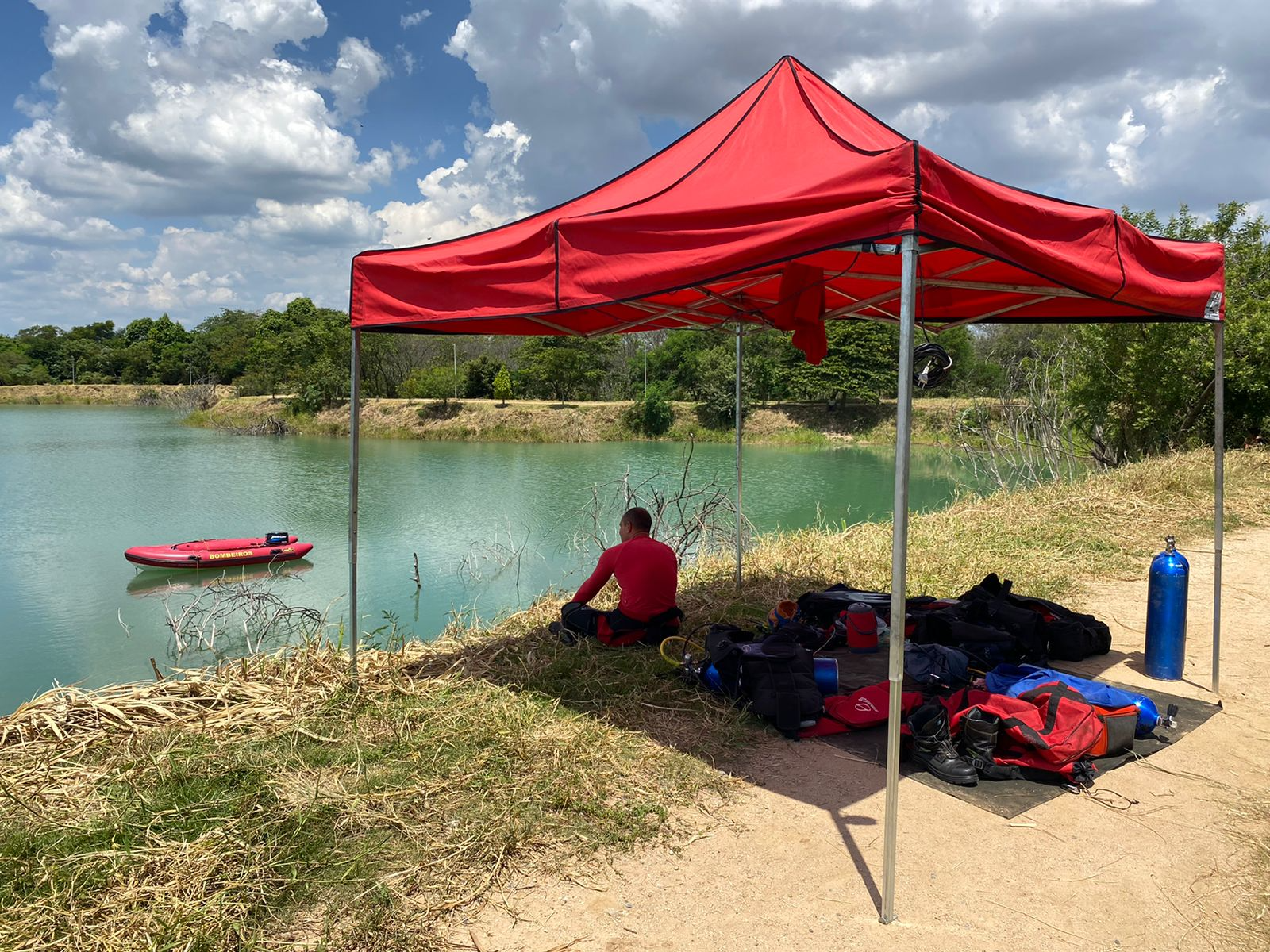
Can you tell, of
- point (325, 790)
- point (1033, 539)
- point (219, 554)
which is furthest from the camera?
point (219, 554)

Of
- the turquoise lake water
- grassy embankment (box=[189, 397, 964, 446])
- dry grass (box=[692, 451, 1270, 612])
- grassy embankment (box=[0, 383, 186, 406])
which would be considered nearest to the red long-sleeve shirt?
dry grass (box=[692, 451, 1270, 612])

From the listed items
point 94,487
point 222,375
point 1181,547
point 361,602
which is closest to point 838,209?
point 1181,547

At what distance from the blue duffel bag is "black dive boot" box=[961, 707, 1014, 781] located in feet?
1.29

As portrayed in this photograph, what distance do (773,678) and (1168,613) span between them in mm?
2255

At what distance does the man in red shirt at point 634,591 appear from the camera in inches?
178

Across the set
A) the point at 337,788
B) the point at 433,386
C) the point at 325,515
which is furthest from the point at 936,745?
the point at 433,386

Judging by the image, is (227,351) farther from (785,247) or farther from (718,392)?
(785,247)

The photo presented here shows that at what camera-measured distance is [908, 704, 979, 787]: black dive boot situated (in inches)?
123

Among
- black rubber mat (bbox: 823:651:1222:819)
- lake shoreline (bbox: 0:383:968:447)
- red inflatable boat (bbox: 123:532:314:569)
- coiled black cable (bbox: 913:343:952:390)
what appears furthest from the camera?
lake shoreline (bbox: 0:383:968:447)

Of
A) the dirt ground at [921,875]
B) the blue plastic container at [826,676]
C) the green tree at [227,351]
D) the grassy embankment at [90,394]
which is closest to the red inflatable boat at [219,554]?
the blue plastic container at [826,676]

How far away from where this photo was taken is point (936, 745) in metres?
3.22

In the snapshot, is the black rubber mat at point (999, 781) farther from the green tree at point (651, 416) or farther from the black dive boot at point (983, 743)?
the green tree at point (651, 416)

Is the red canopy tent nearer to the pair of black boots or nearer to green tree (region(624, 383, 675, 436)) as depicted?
the pair of black boots

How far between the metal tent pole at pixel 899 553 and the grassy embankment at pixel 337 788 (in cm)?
53
